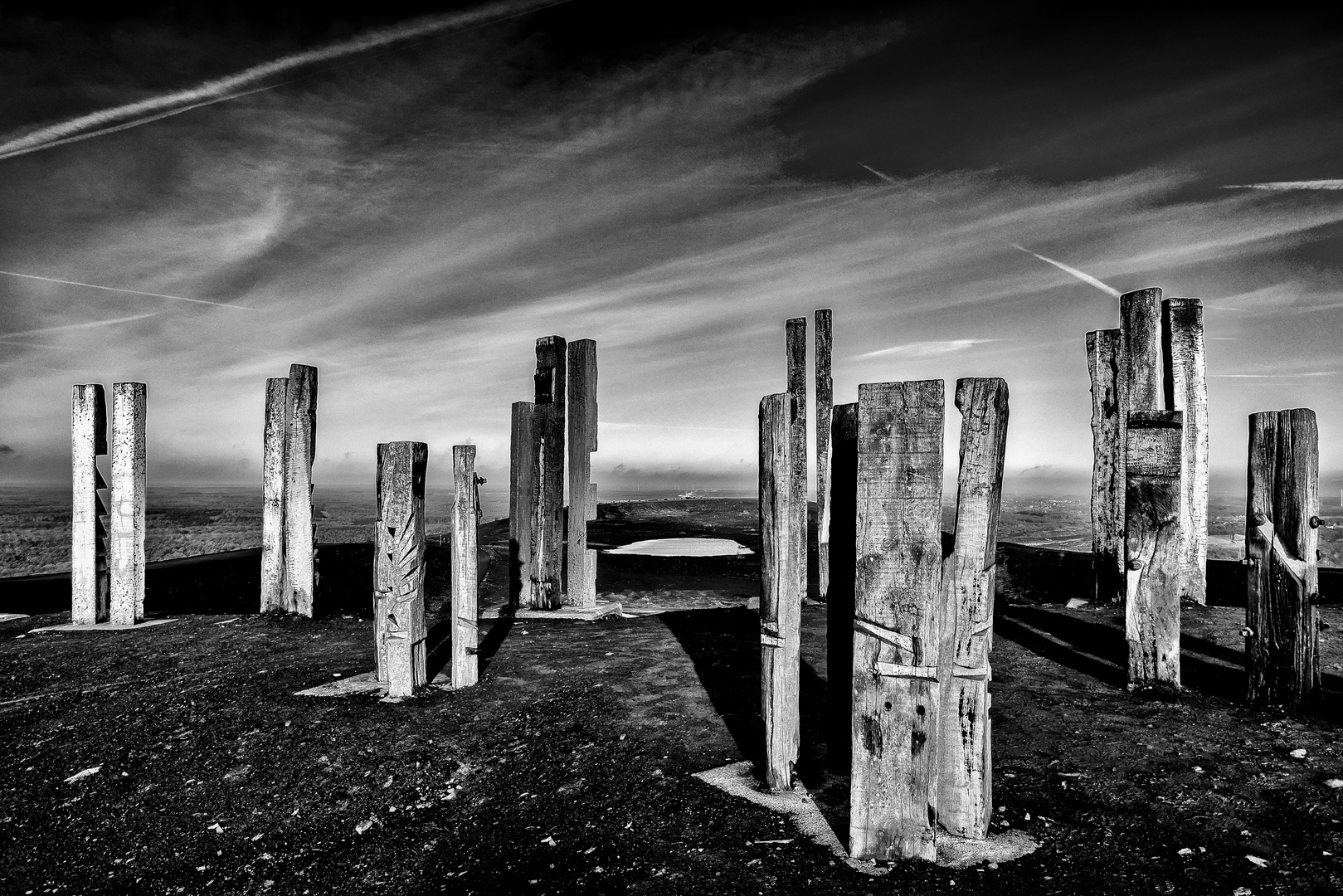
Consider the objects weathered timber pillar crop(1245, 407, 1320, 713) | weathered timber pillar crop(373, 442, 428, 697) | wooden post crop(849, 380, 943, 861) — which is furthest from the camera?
weathered timber pillar crop(373, 442, 428, 697)

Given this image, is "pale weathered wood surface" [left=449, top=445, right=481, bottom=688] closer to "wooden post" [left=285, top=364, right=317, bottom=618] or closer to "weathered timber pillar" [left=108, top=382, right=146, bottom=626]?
"wooden post" [left=285, top=364, right=317, bottom=618]

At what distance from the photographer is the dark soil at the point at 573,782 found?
3633 mm

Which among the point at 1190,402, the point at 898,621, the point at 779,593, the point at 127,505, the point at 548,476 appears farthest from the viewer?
the point at 548,476

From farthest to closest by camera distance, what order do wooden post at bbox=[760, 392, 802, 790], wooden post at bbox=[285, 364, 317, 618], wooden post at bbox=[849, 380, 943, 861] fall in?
1. wooden post at bbox=[285, 364, 317, 618]
2. wooden post at bbox=[760, 392, 802, 790]
3. wooden post at bbox=[849, 380, 943, 861]

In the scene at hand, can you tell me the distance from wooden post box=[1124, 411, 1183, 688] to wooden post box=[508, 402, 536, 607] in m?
6.97

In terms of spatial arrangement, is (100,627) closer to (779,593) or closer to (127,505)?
(127,505)

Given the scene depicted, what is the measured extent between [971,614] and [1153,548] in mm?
3489

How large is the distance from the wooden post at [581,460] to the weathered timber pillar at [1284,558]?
710 centimetres

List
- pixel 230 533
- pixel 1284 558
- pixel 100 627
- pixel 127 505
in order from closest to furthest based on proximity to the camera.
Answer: pixel 1284 558 → pixel 100 627 → pixel 127 505 → pixel 230 533

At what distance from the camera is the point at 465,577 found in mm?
6480

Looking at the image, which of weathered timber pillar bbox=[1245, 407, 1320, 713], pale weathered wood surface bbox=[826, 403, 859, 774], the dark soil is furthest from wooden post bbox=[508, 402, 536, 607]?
weathered timber pillar bbox=[1245, 407, 1320, 713]

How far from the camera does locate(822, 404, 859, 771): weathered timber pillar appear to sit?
4238 millimetres

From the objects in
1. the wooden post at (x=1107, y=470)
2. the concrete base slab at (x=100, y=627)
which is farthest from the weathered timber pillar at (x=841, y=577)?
the concrete base slab at (x=100, y=627)

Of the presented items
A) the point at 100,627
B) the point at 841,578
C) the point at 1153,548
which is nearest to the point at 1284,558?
the point at 1153,548
